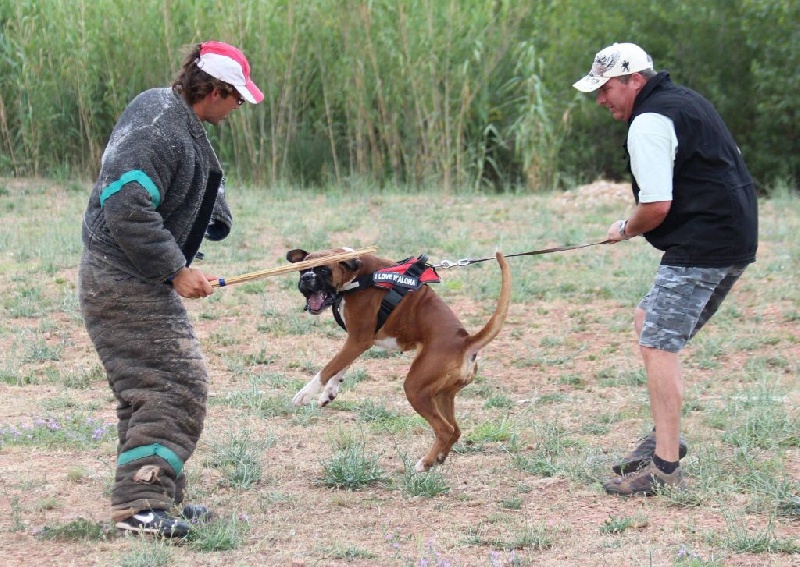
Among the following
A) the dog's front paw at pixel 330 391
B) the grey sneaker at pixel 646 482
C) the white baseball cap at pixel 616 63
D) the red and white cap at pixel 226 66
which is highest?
the white baseball cap at pixel 616 63

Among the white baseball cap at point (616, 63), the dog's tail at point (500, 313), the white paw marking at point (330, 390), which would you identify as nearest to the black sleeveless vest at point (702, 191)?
the white baseball cap at point (616, 63)

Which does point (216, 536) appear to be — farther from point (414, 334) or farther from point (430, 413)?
point (414, 334)

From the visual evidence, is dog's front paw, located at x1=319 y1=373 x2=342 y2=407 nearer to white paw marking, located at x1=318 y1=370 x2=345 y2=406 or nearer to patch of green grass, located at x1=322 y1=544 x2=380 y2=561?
white paw marking, located at x1=318 y1=370 x2=345 y2=406

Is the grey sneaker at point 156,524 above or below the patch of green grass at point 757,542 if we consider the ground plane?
below

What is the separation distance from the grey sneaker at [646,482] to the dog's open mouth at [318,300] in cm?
179

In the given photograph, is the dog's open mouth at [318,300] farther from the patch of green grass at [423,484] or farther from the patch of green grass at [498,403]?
the patch of green grass at [498,403]

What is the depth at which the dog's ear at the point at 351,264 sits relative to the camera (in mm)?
5974

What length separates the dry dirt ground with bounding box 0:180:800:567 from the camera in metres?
4.43

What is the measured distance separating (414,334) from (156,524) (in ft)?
6.42

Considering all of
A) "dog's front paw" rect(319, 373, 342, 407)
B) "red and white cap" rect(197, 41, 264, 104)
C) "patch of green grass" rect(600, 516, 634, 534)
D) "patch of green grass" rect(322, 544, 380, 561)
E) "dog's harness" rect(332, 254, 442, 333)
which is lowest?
"patch of green grass" rect(322, 544, 380, 561)

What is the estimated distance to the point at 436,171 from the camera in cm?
1517

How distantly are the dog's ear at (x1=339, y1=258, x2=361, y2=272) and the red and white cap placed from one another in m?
1.65

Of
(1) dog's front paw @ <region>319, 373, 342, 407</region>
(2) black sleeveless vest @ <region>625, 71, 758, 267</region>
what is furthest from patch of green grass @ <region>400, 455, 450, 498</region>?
(2) black sleeveless vest @ <region>625, 71, 758, 267</region>

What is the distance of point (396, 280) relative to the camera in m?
5.83
